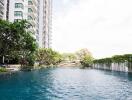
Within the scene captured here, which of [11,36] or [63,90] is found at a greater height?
[11,36]

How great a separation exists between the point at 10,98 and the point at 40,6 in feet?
478

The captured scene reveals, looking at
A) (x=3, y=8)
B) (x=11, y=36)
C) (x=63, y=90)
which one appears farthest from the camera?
(x=3, y=8)

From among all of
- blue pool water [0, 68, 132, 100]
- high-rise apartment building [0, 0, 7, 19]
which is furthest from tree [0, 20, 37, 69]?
high-rise apartment building [0, 0, 7, 19]

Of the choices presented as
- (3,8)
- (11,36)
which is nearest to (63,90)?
(11,36)

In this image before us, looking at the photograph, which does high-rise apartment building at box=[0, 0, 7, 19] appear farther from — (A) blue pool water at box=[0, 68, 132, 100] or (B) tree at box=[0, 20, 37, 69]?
(A) blue pool water at box=[0, 68, 132, 100]

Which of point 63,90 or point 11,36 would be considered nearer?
point 63,90

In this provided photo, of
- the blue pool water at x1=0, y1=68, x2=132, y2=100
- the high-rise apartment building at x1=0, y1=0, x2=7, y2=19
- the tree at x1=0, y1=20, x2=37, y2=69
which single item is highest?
the high-rise apartment building at x1=0, y1=0, x2=7, y2=19

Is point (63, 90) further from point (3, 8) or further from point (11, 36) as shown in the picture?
point (3, 8)

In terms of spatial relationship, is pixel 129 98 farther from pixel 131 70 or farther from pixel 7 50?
pixel 131 70

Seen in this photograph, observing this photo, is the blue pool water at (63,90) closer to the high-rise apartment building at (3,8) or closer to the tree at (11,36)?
the tree at (11,36)

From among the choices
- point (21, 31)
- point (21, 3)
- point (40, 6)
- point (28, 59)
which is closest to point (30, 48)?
point (21, 31)

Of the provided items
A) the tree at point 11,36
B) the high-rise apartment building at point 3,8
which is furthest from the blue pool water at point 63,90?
the high-rise apartment building at point 3,8

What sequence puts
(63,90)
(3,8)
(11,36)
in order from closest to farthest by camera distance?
1. (63,90)
2. (11,36)
3. (3,8)

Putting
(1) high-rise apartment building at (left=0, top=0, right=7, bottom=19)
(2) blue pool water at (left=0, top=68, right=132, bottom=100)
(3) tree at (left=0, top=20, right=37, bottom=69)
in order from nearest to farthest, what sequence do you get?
(2) blue pool water at (left=0, top=68, right=132, bottom=100) → (3) tree at (left=0, top=20, right=37, bottom=69) → (1) high-rise apartment building at (left=0, top=0, right=7, bottom=19)
